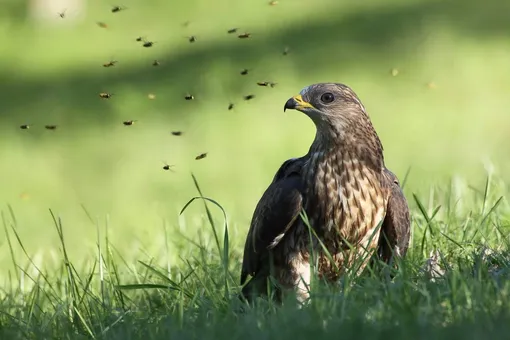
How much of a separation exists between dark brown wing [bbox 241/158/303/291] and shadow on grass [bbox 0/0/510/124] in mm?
5688

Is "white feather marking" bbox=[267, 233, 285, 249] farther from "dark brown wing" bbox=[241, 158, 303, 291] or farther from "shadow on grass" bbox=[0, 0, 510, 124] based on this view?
"shadow on grass" bbox=[0, 0, 510, 124]

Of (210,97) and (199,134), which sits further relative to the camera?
(210,97)

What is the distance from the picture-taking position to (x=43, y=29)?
14.3 meters

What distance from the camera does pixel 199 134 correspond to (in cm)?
1139

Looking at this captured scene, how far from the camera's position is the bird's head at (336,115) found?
6266 millimetres

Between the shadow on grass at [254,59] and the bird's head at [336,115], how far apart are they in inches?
218

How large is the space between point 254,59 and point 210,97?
0.75 m

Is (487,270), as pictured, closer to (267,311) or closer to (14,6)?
(267,311)

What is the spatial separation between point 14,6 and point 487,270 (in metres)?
10.9

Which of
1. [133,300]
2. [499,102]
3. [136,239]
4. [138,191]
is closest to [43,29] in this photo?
[138,191]

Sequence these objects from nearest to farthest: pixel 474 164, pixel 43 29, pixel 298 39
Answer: pixel 474 164
pixel 298 39
pixel 43 29

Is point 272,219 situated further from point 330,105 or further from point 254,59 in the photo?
point 254,59

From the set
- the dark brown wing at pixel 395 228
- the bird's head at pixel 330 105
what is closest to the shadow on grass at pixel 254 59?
the bird's head at pixel 330 105

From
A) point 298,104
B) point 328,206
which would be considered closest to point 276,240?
point 328,206
